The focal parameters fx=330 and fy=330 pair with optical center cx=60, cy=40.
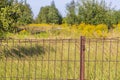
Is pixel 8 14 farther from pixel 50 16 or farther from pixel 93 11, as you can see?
pixel 50 16

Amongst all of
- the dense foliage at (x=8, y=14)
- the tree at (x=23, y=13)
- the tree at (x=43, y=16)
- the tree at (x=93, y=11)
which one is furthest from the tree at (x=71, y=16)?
the tree at (x=43, y=16)

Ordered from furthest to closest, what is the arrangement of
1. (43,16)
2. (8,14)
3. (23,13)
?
(43,16) → (23,13) → (8,14)

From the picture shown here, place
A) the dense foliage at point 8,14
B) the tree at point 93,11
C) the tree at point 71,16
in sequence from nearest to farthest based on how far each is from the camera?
1. the dense foliage at point 8,14
2. the tree at point 93,11
3. the tree at point 71,16

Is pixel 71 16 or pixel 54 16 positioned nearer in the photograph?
pixel 71 16

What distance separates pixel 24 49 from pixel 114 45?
3.45m

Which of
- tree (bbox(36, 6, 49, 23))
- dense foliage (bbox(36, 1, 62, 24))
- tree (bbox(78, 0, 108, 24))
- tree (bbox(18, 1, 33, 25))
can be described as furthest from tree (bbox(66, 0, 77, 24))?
tree (bbox(36, 6, 49, 23))

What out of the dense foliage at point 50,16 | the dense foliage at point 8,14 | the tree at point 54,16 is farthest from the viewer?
the dense foliage at point 50,16

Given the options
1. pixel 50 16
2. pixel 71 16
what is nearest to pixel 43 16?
pixel 50 16

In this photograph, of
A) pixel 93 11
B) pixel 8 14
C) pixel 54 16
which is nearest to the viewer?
pixel 8 14

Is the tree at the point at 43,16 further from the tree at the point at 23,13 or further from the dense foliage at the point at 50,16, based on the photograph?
the tree at the point at 23,13

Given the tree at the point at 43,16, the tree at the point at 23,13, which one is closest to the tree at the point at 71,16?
the tree at the point at 23,13

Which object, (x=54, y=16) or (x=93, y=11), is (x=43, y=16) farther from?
(x=93, y=11)

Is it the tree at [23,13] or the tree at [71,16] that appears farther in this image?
the tree at [71,16]

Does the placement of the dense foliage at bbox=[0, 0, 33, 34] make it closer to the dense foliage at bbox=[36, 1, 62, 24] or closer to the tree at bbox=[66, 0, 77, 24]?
the tree at bbox=[66, 0, 77, 24]
